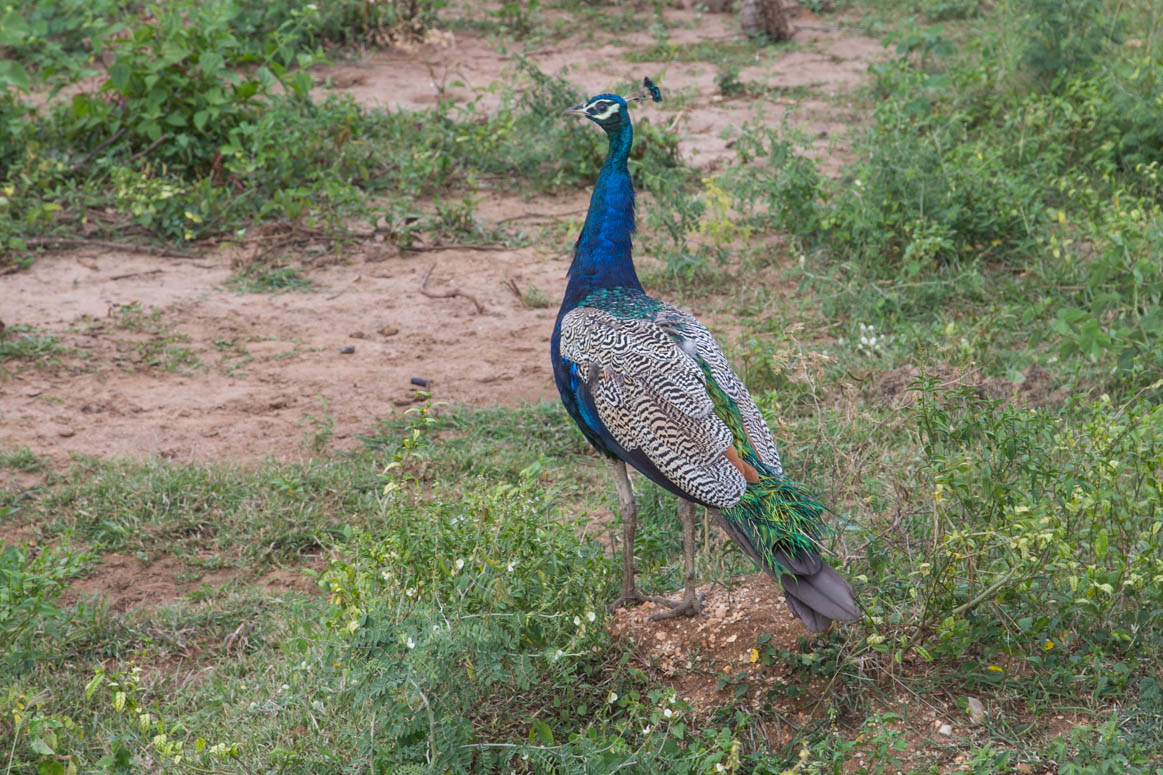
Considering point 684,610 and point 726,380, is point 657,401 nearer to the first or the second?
point 726,380

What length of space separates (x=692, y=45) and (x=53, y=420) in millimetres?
6873

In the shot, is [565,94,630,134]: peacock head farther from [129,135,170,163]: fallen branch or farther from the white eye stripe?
[129,135,170,163]: fallen branch

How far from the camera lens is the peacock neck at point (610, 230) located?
4109mm

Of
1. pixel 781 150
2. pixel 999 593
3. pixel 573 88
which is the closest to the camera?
pixel 999 593

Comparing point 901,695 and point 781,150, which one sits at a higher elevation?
point 781,150

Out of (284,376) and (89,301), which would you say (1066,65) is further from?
(89,301)

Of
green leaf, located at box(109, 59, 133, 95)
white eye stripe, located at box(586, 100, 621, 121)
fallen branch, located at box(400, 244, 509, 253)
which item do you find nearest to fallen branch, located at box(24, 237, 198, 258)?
green leaf, located at box(109, 59, 133, 95)

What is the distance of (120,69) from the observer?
285 inches

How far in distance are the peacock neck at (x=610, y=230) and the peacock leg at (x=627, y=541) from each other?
27.6 inches

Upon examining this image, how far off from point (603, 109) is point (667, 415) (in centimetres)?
122

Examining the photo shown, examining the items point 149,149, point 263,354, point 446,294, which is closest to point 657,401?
point 263,354

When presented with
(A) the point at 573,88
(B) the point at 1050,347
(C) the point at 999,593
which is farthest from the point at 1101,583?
(A) the point at 573,88

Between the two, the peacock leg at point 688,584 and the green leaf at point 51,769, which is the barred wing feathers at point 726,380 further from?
the green leaf at point 51,769

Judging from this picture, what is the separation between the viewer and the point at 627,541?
3672 mm
